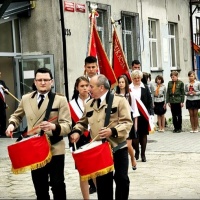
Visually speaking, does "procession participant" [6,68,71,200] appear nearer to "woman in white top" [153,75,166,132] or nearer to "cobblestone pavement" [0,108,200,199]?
"cobblestone pavement" [0,108,200,199]

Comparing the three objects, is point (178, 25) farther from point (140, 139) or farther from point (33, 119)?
point (33, 119)

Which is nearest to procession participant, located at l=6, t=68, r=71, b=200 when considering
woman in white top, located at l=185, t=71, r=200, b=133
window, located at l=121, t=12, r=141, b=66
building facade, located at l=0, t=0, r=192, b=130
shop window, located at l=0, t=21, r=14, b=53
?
building facade, located at l=0, t=0, r=192, b=130

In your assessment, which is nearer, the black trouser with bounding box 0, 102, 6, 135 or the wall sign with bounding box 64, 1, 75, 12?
the black trouser with bounding box 0, 102, 6, 135

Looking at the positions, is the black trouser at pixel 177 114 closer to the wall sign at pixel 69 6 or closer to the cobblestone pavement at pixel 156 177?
the cobblestone pavement at pixel 156 177

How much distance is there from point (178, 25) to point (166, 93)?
30.9ft

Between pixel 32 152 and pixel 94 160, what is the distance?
66 centimetres

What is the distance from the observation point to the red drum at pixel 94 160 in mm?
5938

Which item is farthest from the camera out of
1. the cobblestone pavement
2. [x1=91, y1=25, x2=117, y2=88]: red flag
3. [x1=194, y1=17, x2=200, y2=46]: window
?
[x1=194, y1=17, x2=200, y2=46]: window

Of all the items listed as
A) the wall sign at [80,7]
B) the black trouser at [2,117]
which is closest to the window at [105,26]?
the wall sign at [80,7]

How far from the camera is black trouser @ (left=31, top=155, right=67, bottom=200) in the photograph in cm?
625

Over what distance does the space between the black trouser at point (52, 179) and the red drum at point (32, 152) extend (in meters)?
0.20

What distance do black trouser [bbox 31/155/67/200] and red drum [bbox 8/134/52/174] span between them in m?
0.20

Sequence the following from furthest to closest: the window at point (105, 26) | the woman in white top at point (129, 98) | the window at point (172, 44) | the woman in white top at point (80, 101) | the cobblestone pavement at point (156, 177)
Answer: the window at point (172, 44)
the window at point (105, 26)
the woman in white top at point (129, 98)
the cobblestone pavement at point (156, 177)
the woman in white top at point (80, 101)

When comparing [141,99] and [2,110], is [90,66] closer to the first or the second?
[141,99]
